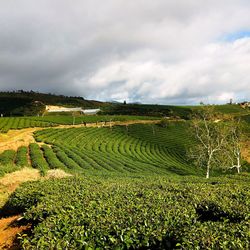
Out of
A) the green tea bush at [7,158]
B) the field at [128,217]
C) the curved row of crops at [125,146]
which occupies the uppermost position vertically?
the field at [128,217]

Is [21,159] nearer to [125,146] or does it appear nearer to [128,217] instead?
[125,146]

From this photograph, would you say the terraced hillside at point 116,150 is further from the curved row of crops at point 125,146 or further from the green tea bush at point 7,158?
the green tea bush at point 7,158

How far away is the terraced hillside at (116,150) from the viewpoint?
45.6 meters

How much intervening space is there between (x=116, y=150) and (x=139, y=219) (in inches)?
2334

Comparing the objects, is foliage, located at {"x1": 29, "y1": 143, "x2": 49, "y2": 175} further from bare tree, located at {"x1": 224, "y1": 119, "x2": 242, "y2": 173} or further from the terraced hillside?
bare tree, located at {"x1": 224, "y1": 119, "x2": 242, "y2": 173}

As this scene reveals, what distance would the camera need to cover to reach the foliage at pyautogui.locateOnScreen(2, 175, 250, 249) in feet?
28.1

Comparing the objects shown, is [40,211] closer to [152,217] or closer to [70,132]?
[152,217]

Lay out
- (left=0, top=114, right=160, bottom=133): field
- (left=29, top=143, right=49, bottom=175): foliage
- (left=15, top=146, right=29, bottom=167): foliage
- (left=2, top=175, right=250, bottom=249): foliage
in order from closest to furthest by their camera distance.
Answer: (left=2, top=175, right=250, bottom=249): foliage, (left=29, top=143, right=49, bottom=175): foliage, (left=15, top=146, right=29, bottom=167): foliage, (left=0, top=114, right=160, bottom=133): field

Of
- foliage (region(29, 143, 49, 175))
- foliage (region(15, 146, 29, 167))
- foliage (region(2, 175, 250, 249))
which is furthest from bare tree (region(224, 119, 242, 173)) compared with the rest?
foliage (region(2, 175, 250, 249))

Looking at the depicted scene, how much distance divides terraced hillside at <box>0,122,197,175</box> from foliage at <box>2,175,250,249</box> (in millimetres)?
25973

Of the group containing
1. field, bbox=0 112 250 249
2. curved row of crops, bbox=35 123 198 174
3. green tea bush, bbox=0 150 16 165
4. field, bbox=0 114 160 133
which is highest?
field, bbox=0 112 250 249

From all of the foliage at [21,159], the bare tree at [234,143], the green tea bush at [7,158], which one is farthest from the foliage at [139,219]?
the bare tree at [234,143]

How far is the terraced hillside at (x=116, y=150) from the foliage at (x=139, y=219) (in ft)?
85.2

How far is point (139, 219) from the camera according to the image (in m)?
9.79
